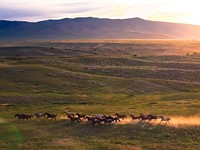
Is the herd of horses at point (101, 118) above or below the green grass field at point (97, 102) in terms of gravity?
above

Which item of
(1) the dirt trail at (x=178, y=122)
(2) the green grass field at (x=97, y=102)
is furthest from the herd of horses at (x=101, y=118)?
(2) the green grass field at (x=97, y=102)

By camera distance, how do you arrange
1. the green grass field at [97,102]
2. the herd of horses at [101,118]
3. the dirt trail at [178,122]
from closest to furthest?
the green grass field at [97,102] < the dirt trail at [178,122] < the herd of horses at [101,118]

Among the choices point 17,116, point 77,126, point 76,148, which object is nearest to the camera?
point 76,148

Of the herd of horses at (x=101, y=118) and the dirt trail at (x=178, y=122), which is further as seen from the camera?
the herd of horses at (x=101, y=118)

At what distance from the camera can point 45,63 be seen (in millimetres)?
91938

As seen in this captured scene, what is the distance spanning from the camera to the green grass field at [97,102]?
103 feet

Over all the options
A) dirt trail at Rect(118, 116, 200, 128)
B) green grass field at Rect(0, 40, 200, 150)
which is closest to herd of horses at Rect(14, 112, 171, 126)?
dirt trail at Rect(118, 116, 200, 128)

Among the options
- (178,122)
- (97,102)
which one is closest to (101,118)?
(178,122)

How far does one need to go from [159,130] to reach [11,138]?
42.4ft

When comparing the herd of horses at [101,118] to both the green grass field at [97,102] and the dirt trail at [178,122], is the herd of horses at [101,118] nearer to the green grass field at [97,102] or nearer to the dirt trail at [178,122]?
the dirt trail at [178,122]

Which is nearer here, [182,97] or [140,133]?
[140,133]

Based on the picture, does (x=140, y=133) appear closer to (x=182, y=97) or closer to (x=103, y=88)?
(x=182, y=97)

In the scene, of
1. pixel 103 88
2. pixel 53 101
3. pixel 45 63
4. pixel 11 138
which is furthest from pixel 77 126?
pixel 45 63

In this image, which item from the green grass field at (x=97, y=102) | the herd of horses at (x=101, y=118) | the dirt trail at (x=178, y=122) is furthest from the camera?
the herd of horses at (x=101, y=118)
